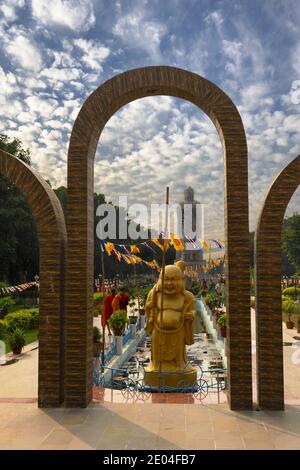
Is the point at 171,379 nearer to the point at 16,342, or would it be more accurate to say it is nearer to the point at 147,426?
the point at 147,426

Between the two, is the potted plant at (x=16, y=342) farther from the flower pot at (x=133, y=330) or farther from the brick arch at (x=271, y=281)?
the brick arch at (x=271, y=281)

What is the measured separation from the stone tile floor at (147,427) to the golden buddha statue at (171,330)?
6.35 feet

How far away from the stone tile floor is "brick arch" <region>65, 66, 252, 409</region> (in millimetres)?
537

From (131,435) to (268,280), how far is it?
3704mm

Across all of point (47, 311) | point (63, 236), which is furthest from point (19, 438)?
point (63, 236)

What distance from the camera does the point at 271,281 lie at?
776cm

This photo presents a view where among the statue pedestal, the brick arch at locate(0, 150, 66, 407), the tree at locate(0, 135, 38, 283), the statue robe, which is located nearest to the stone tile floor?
the brick arch at locate(0, 150, 66, 407)

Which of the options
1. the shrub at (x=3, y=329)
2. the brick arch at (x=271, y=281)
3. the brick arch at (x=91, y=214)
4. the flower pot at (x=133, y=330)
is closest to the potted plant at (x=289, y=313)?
the flower pot at (x=133, y=330)

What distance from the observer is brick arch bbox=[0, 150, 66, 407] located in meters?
7.88

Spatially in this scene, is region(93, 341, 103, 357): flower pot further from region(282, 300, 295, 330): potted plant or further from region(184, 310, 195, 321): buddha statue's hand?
region(282, 300, 295, 330): potted plant

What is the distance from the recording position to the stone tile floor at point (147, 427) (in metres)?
6.05

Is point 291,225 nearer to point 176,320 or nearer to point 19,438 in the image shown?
point 176,320

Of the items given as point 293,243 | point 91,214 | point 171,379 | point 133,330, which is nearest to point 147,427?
point 171,379

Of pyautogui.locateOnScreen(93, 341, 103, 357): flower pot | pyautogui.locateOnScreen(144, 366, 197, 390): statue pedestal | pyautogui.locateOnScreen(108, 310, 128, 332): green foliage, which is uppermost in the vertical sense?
pyautogui.locateOnScreen(108, 310, 128, 332): green foliage
